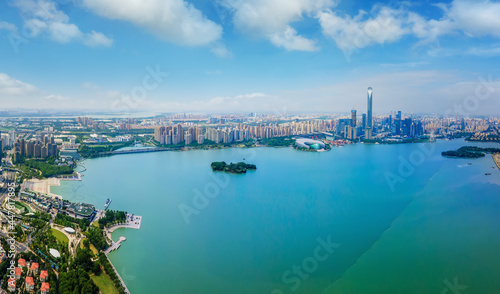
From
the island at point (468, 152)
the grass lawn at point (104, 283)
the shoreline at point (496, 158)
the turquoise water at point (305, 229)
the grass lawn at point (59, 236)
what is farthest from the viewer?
the island at point (468, 152)

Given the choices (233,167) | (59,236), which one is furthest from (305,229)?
(233,167)

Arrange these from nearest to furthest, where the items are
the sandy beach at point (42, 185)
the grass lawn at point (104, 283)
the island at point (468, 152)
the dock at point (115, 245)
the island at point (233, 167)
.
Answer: the grass lawn at point (104, 283), the dock at point (115, 245), the sandy beach at point (42, 185), the island at point (233, 167), the island at point (468, 152)

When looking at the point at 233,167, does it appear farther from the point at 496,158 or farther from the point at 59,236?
the point at 496,158

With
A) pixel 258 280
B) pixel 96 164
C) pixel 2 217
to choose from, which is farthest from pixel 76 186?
pixel 258 280

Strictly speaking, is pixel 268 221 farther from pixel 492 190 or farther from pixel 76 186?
pixel 492 190

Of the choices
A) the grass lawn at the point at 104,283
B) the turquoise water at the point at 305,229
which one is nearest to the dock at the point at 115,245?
the turquoise water at the point at 305,229

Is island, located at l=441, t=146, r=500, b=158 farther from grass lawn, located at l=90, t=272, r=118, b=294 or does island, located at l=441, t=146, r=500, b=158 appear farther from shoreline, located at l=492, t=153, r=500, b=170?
grass lawn, located at l=90, t=272, r=118, b=294

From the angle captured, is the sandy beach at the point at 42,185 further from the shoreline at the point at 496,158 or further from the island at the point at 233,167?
the shoreline at the point at 496,158
